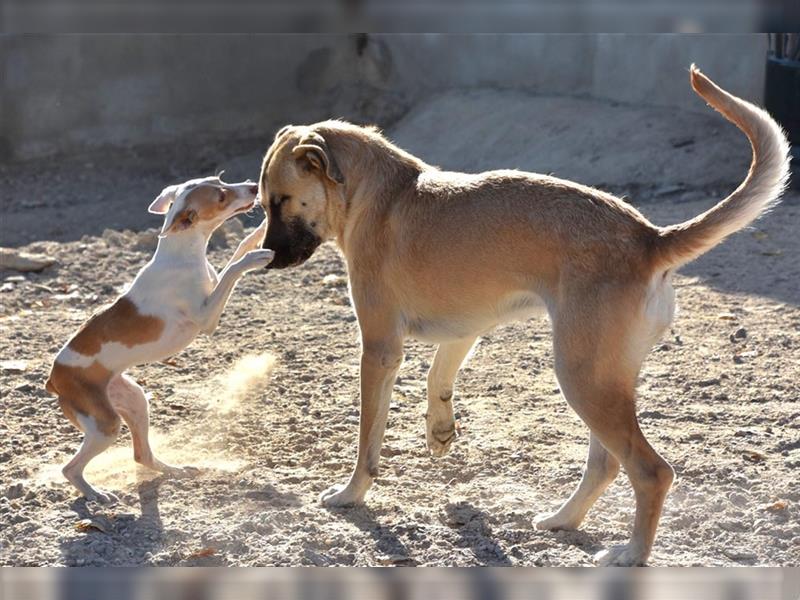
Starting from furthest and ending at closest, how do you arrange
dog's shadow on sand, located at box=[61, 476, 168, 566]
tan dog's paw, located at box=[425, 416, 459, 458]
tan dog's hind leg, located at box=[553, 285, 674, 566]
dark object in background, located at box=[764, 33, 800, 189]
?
dark object in background, located at box=[764, 33, 800, 189]
tan dog's paw, located at box=[425, 416, 459, 458]
dog's shadow on sand, located at box=[61, 476, 168, 566]
tan dog's hind leg, located at box=[553, 285, 674, 566]

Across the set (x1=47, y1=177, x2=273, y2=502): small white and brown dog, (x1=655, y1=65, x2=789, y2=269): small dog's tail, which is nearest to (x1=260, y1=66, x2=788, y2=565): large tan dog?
(x1=655, y1=65, x2=789, y2=269): small dog's tail

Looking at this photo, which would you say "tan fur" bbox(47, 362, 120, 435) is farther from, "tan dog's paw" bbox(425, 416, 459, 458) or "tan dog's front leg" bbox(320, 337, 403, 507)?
"tan dog's paw" bbox(425, 416, 459, 458)

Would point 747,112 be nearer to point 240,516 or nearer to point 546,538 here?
point 546,538

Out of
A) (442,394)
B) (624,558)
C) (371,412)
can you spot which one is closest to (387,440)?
(442,394)

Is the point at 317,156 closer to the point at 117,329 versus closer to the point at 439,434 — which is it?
the point at 117,329

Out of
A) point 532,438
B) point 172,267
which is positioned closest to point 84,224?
point 172,267

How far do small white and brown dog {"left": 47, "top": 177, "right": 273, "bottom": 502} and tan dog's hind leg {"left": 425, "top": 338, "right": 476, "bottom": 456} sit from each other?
94cm

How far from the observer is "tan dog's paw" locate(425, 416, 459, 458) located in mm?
5277

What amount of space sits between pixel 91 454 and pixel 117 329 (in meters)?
0.61

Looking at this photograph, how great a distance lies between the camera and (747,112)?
392 centimetres

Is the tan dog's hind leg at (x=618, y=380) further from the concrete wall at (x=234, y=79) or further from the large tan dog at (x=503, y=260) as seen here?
the concrete wall at (x=234, y=79)

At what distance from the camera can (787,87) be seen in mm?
10109

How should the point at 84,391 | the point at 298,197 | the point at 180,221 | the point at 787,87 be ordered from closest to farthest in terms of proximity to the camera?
the point at 298,197
the point at 84,391
the point at 180,221
the point at 787,87

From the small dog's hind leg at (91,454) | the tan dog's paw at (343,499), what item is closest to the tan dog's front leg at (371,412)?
the tan dog's paw at (343,499)
